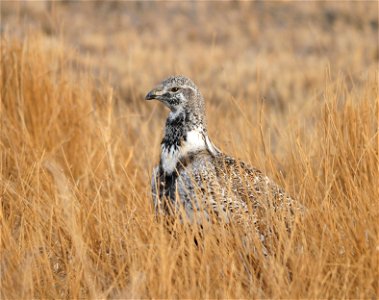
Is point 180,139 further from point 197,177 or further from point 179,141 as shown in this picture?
point 197,177

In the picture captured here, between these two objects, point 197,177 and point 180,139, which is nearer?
point 197,177

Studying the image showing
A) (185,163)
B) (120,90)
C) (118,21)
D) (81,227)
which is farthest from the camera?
(118,21)

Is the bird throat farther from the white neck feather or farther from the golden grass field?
the golden grass field

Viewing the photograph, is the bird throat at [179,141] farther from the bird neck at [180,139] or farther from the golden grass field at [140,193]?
the golden grass field at [140,193]

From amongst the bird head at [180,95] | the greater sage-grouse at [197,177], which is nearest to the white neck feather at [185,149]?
the greater sage-grouse at [197,177]

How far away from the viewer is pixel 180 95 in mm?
3955

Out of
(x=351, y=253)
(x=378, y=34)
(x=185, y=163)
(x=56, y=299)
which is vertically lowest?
(x=56, y=299)

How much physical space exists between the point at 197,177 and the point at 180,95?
495 millimetres

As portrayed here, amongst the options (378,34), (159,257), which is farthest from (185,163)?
(378,34)

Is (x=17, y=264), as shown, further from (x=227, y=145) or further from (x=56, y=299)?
(x=227, y=145)

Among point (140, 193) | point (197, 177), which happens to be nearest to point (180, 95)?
point (197, 177)

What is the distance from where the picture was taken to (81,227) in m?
3.44

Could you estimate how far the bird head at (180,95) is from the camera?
394 centimetres

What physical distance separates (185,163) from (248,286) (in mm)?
890
